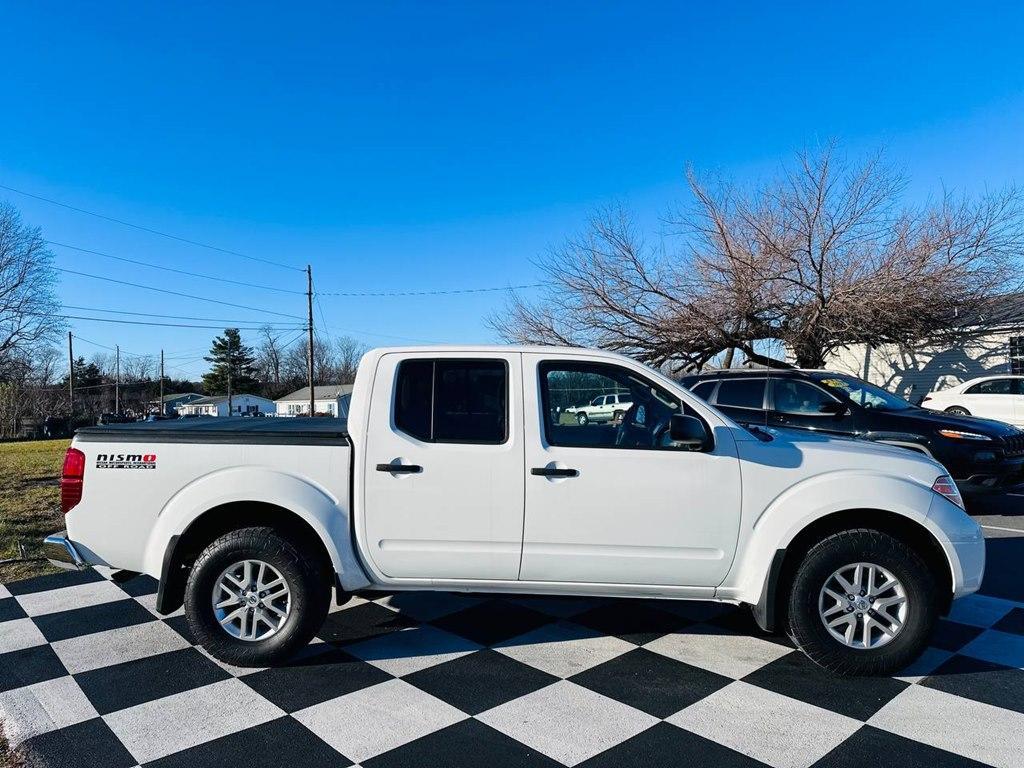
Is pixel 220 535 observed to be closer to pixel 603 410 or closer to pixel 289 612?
pixel 289 612

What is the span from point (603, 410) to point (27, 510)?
7244 millimetres

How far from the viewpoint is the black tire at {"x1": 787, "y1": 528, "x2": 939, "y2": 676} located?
358 centimetres

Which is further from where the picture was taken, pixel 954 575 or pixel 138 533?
pixel 138 533

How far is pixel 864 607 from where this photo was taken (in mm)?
3635

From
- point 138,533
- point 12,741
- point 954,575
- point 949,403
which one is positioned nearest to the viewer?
point 12,741

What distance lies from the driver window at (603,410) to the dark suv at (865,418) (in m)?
3.82

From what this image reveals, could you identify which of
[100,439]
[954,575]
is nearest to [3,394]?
[100,439]

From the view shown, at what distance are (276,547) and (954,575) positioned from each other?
3.69 meters

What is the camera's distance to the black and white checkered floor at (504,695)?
2932mm

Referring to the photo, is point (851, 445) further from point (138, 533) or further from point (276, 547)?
point (138, 533)

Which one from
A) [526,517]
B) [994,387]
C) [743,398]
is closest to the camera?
[526,517]

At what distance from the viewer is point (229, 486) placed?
3.78 meters

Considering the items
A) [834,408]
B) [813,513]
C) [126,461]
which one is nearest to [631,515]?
[813,513]

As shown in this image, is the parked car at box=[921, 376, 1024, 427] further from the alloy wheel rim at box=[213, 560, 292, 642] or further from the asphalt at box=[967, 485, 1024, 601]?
the alloy wheel rim at box=[213, 560, 292, 642]
